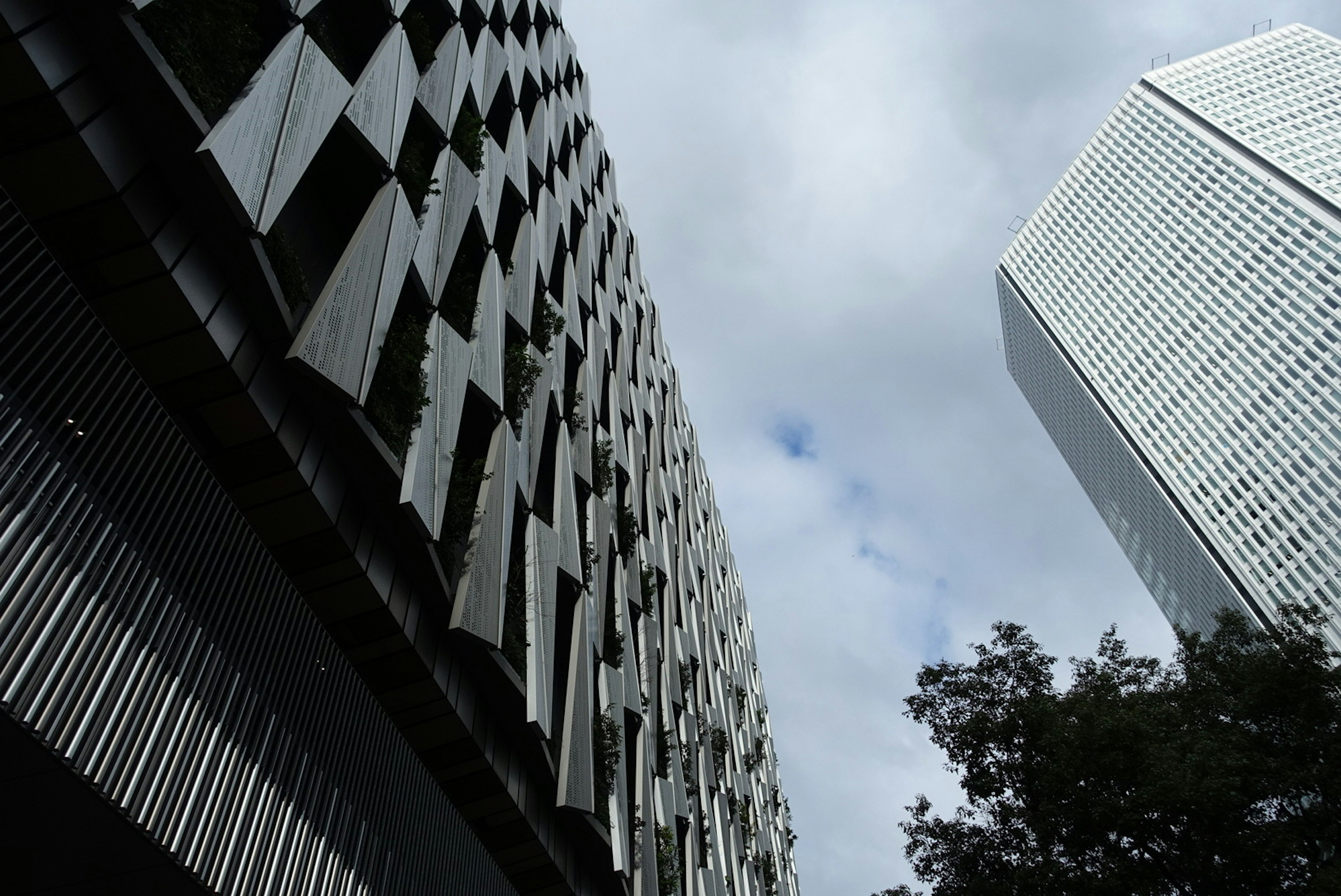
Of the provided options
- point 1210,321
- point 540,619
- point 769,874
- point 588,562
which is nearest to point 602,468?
point 588,562

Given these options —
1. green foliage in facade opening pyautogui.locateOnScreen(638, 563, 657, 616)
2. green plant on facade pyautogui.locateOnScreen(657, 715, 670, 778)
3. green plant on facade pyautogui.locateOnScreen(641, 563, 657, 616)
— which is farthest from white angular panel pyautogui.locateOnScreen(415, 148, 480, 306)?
green plant on facade pyautogui.locateOnScreen(657, 715, 670, 778)

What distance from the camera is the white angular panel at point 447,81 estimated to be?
1543 cm

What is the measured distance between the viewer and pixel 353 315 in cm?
1068

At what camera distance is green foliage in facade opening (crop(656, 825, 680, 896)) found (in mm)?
19516

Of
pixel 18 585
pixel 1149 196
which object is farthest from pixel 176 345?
pixel 1149 196

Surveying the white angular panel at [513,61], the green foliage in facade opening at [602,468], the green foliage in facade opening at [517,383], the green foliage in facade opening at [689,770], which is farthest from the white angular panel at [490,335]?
the green foliage in facade opening at [689,770]

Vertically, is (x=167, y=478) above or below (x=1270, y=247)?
below

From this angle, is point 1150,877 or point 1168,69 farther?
point 1168,69

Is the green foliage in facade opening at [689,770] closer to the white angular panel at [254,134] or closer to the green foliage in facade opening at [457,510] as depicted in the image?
the green foliage in facade opening at [457,510]

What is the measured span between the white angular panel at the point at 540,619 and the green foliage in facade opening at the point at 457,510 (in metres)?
2.06

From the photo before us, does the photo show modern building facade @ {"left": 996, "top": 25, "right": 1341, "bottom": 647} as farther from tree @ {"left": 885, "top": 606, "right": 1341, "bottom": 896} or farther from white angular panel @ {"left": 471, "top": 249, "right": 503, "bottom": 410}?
white angular panel @ {"left": 471, "top": 249, "right": 503, "bottom": 410}

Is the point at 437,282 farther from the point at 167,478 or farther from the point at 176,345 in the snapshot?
the point at 167,478

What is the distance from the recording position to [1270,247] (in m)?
86.2

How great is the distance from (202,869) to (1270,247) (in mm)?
102919
